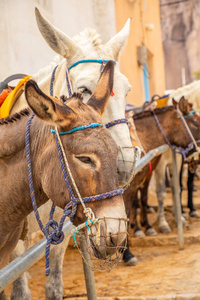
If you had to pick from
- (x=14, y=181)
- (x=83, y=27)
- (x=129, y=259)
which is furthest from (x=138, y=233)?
(x=14, y=181)

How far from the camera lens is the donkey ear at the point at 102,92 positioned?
1922mm

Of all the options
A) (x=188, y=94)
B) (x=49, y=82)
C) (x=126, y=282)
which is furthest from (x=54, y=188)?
(x=188, y=94)

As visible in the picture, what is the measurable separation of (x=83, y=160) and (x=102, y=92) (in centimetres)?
→ 44

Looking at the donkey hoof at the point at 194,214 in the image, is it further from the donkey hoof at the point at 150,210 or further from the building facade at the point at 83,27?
the building facade at the point at 83,27

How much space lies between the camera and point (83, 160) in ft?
5.60

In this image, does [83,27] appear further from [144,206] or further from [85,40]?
[85,40]

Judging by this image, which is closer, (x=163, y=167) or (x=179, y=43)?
(x=163, y=167)

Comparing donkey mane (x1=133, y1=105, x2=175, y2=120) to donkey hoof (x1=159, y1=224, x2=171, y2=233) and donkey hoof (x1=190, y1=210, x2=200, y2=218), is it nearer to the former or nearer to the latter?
donkey hoof (x1=159, y1=224, x2=171, y2=233)

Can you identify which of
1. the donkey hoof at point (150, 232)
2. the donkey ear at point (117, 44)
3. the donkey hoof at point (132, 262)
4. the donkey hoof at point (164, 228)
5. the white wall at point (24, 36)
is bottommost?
the donkey hoof at point (164, 228)

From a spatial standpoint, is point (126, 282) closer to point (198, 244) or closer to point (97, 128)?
point (198, 244)

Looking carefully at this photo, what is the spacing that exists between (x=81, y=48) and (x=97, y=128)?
4.33 ft

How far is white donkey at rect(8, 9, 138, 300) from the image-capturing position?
245 cm

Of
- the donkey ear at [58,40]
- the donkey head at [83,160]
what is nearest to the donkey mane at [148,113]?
the donkey ear at [58,40]

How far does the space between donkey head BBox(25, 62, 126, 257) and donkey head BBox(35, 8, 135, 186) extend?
670 mm
